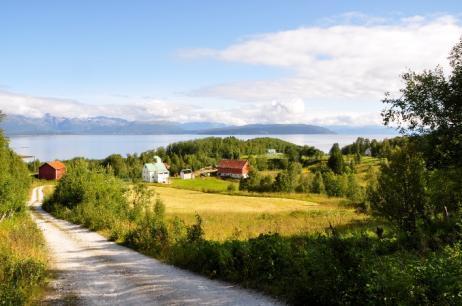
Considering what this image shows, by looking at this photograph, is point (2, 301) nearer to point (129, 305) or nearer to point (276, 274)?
point (129, 305)

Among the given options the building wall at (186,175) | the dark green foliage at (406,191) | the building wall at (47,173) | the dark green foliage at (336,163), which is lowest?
the building wall at (186,175)

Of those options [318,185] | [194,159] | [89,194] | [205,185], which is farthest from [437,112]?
[194,159]

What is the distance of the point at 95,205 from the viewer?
32.0 meters

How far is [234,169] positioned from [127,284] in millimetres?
134737

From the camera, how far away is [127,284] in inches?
476

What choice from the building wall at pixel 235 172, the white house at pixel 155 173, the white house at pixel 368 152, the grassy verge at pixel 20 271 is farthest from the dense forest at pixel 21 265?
the white house at pixel 368 152

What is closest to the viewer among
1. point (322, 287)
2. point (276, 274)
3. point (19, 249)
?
point (322, 287)

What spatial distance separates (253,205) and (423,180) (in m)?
45.9

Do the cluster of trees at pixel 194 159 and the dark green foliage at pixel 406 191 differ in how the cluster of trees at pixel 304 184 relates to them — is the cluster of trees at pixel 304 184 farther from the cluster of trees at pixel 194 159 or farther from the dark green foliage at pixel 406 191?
the dark green foliage at pixel 406 191

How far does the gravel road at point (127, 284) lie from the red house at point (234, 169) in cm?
12665

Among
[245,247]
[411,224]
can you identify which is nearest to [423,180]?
[411,224]

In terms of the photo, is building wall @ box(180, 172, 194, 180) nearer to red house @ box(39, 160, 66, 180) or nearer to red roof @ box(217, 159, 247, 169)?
red roof @ box(217, 159, 247, 169)

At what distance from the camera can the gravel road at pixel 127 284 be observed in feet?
34.1

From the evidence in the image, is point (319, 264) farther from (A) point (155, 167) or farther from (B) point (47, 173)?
(A) point (155, 167)
